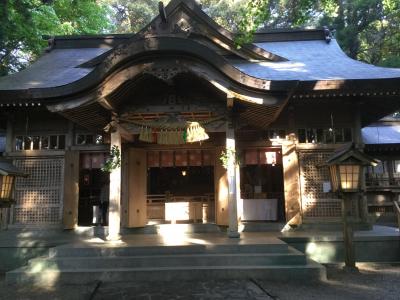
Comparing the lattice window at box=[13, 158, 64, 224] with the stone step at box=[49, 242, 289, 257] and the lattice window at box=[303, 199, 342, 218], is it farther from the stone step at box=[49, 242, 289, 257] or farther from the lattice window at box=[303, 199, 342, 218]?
the lattice window at box=[303, 199, 342, 218]

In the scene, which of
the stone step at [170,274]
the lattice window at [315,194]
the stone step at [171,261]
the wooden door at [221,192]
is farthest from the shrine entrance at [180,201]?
the stone step at [170,274]

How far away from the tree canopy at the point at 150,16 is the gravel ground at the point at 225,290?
19.4 ft

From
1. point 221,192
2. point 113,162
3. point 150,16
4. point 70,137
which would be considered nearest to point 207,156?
point 221,192

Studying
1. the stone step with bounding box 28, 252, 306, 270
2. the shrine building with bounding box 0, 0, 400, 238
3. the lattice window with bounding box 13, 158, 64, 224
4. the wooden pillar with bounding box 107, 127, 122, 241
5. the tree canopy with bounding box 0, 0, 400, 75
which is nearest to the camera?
the stone step with bounding box 28, 252, 306, 270

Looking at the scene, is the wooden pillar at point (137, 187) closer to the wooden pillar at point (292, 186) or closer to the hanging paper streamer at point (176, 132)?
the hanging paper streamer at point (176, 132)

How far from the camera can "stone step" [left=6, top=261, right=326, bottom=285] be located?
7.36 meters

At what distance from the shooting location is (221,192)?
11.3m

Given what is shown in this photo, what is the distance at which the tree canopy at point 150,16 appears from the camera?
1455 centimetres

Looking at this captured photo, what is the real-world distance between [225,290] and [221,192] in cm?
489

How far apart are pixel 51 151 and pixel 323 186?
8482 millimetres

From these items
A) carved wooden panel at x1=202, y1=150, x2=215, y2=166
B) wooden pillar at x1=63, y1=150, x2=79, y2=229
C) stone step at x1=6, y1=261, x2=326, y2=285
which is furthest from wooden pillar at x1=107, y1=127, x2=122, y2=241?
carved wooden panel at x1=202, y1=150, x2=215, y2=166

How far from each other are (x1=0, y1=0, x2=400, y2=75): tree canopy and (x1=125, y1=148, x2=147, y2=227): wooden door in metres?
5.41

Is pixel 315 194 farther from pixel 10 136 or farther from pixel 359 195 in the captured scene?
pixel 10 136

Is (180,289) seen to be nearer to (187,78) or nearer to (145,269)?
(145,269)
